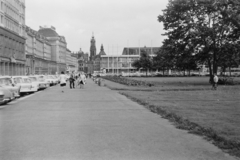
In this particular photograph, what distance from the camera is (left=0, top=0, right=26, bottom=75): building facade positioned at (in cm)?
6050

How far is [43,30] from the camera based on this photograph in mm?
155500

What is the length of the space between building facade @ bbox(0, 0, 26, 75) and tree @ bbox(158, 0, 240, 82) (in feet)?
100

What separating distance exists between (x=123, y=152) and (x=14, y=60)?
63492 mm

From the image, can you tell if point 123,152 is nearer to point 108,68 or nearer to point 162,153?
point 162,153

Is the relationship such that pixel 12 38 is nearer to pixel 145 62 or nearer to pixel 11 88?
pixel 11 88

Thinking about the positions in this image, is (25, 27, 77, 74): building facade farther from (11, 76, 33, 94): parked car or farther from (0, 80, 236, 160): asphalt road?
(0, 80, 236, 160): asphalt road

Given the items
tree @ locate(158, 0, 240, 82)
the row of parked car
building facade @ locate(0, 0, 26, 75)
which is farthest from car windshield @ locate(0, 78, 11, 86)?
building facade @ locate(0, 0, 26, 75)

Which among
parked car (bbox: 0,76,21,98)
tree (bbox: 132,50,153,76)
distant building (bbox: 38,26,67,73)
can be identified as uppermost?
distant building (bbox: 38,26,67,73)

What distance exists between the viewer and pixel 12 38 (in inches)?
2640

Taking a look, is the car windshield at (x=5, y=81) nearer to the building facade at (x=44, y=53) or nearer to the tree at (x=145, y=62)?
the building facade at (x=44, y=53)

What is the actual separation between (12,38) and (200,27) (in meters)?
40.7

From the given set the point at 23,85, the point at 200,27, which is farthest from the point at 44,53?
the point at 23,85

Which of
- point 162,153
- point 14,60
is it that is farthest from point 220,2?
point 14,60

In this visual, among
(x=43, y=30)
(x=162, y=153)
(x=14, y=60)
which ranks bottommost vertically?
(x=162, y=153)
